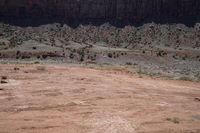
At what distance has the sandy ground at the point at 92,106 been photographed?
13.4 meters

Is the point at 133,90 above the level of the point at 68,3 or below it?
below

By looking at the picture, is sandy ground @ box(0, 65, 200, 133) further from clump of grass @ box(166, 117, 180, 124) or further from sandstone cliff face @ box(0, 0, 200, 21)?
sandstone cliff face @ box(0, 0, 200, 21)

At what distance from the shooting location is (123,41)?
57938mm

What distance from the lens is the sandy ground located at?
13375 mm

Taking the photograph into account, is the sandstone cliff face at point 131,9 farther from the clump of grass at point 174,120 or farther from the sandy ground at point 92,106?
the clump of grass at point 174,120

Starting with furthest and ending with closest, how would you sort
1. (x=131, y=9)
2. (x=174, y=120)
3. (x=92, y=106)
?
(x=131, y=9), (x=92, y=106), (x=174, y=120)

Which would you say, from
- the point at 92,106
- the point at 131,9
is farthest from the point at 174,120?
the point at 131,9

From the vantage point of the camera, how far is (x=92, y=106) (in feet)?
54.1

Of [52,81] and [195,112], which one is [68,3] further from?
[195,112]

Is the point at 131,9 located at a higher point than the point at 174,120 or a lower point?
higher

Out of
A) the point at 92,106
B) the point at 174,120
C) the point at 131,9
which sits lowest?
the point at 174,120

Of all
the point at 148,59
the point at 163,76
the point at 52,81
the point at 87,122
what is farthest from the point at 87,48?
the point at 87,122

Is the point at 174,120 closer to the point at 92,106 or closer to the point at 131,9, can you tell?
the point at 92,106

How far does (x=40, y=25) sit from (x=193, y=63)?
2531 cm
